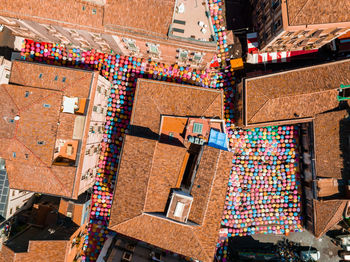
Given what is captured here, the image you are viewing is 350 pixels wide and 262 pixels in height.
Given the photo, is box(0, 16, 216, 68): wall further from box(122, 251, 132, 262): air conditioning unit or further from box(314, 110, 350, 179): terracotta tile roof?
box(122, 251, 132, 262): air conditioning unit

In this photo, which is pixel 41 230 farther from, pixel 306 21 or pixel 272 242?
pixel 306 21

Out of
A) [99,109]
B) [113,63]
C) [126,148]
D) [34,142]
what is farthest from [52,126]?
[113,63]

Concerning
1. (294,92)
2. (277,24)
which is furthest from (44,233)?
(277,24)

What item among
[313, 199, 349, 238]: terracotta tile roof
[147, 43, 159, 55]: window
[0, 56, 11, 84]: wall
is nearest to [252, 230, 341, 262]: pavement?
[313, 199, 349, 238]: terracotta tile roof

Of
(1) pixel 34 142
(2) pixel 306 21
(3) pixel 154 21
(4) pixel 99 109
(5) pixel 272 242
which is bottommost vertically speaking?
(5) pixel 272 242

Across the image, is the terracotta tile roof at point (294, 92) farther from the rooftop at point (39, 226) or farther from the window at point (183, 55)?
the rooftop at point (39, 226)
